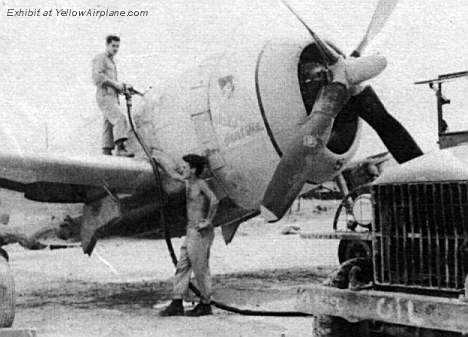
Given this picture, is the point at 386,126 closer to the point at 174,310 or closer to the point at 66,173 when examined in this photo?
the point at 174,310

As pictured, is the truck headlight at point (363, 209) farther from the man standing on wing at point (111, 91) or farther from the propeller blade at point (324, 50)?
the man standing on wing at point (111, 91)

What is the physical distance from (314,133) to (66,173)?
10.4ft

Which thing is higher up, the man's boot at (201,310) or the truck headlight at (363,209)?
the truck headlight at (363,209)

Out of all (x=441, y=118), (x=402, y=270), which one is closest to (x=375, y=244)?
(x=402, y=270)

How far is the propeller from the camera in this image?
252 inches

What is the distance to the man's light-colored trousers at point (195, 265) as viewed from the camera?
6.69m

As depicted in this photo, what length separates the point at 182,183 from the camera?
307 inches

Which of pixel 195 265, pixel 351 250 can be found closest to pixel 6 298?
pixel 195 265

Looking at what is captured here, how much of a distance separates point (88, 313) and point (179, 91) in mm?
2963

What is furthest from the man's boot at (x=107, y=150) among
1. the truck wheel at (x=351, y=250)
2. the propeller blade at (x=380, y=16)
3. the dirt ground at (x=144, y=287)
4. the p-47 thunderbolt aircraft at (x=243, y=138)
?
the propeller blade at (x=380, y=16)

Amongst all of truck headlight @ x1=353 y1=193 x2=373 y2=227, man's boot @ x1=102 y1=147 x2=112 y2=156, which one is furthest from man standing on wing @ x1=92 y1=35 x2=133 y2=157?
truck headlight @ x1=353 y1=193 x2=373 y2=227

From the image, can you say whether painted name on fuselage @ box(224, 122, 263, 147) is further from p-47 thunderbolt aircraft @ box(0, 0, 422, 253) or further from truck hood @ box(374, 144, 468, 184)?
truck hood @ box(374, 144, 468, 184)

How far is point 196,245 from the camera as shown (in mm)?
6746

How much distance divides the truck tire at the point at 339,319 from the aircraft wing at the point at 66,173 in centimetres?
386
